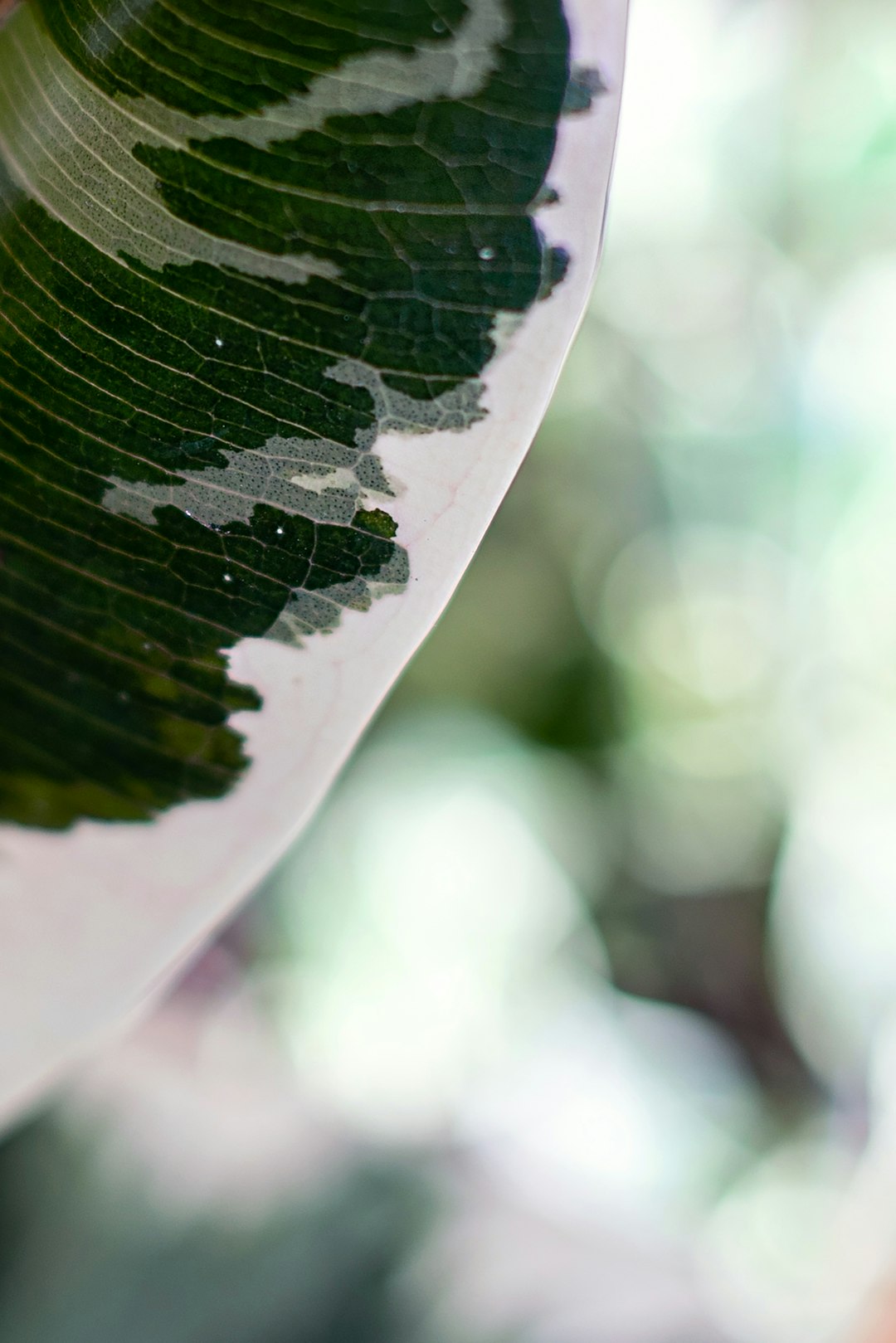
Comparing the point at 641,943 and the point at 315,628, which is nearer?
the point at 315,628

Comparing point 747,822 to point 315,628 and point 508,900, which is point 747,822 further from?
point 315,628

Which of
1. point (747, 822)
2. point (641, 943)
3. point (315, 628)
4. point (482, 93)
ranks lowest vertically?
point (641, 943)

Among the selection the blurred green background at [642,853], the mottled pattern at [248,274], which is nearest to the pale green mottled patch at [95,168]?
the mottled pattern at [248,274]

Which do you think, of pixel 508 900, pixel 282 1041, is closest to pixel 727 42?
pixel 508 900

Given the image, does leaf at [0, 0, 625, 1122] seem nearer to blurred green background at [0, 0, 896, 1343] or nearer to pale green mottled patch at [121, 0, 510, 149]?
pale green mottled patch at [121, 0, 510, 149]

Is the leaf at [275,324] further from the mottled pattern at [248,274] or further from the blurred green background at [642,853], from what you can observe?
the blurred green background at [642,853]
